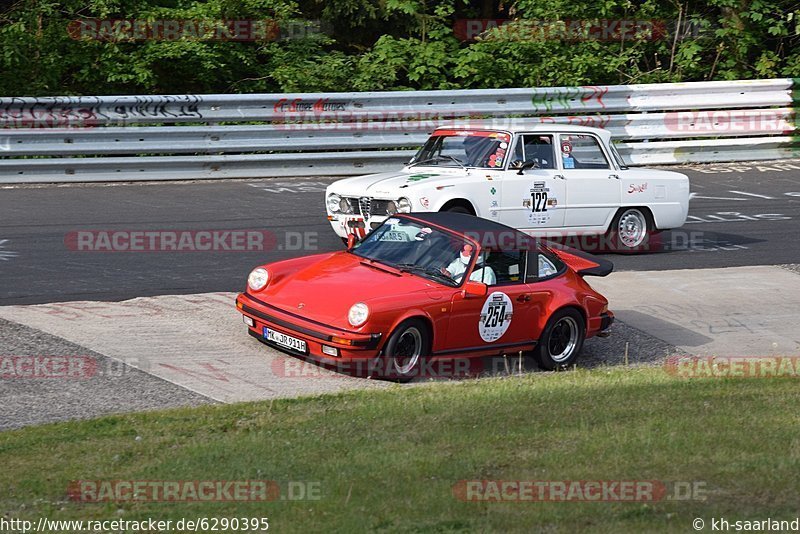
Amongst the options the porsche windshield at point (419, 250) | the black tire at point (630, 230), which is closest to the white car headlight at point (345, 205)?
the porsche windshield at point (419, 250)

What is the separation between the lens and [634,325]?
39.2 ft

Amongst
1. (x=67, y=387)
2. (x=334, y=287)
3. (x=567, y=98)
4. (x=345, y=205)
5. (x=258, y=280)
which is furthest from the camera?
(x=567, y=98)

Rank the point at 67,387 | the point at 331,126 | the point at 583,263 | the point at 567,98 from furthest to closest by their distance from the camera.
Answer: the point at 567,98 → the point at 331,126 → the point at 583,263 → the point at 67,387

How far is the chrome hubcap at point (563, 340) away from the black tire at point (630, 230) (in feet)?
13.9

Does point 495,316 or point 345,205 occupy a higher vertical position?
point 345,205

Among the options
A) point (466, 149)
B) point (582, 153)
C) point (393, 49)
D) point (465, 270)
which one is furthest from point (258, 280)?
point (393, 49)

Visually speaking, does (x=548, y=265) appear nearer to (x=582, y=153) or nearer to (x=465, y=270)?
(x=465, y=270)

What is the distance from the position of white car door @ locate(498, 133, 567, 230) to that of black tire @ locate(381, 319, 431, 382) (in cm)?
417

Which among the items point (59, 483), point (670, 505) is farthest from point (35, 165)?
point (670, 505)

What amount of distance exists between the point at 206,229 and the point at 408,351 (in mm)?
5615

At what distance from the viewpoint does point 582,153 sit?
47.1ft

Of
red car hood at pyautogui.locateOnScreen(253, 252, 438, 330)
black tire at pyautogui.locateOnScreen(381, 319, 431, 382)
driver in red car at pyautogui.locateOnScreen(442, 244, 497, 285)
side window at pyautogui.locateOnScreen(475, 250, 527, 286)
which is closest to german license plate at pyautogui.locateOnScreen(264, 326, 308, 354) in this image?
red car hood at pyautogui.locateOnScreen(253, 252, 438, 330)

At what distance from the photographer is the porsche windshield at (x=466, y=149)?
45.1ft

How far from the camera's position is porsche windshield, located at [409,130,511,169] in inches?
541
